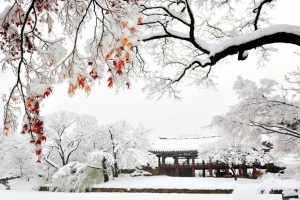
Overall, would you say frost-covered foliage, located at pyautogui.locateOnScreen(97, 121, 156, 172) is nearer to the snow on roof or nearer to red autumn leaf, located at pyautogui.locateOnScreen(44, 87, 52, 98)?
the snow on roof

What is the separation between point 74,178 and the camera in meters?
20.1

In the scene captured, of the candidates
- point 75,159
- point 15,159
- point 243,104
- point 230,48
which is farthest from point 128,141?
point 230,48

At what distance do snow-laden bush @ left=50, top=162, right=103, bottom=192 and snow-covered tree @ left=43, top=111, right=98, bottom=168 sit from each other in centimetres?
232

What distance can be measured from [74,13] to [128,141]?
2148 centimetres

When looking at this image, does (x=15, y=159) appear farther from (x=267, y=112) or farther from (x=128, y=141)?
(x=267, y=112)

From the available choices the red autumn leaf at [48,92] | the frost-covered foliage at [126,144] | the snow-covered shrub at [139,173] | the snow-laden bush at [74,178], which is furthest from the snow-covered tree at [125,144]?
the red autumn leaf at [48,92]

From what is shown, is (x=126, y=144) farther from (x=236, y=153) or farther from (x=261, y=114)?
(x=261, y=114)

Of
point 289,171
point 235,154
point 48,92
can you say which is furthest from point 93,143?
point 48,92

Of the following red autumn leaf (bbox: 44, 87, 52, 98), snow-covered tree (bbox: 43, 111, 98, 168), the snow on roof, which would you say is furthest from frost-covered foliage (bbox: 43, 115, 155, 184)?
red autumn leaf (bbox: 44, 87, 52, 98)

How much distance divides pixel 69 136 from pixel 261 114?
20972mm

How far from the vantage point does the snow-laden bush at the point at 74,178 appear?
64.5 ft

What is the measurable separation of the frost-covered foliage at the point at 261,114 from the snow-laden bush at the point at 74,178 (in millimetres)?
16175

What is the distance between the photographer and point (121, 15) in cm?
180

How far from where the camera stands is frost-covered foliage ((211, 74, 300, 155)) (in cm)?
566
